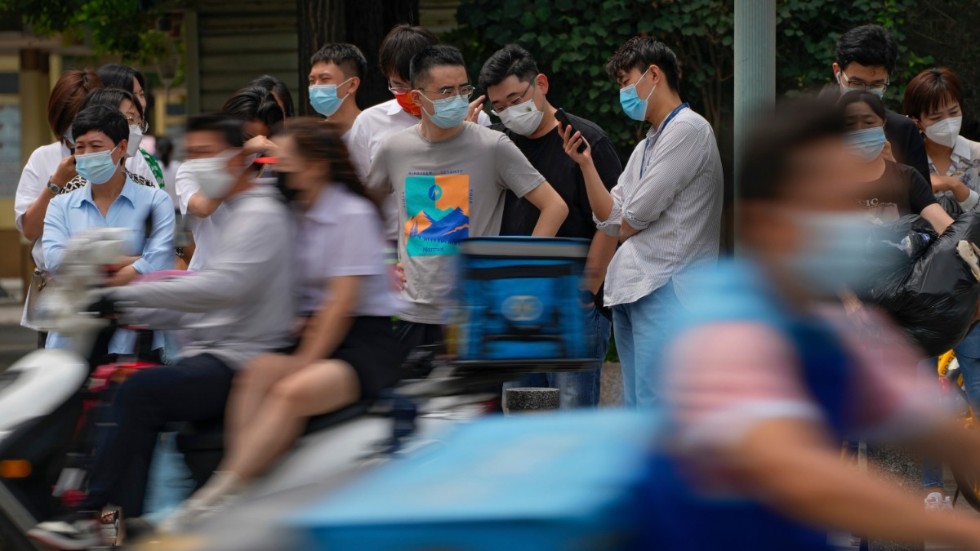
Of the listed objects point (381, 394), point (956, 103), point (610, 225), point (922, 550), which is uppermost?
point (956, 103)

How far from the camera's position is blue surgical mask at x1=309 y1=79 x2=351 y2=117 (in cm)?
806

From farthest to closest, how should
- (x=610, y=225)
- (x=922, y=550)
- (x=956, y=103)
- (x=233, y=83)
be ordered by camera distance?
(x=233, y=83), (x=956, y=103), (x=610, y=225), (x=922, y=550)

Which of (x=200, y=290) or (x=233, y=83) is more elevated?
(x=233, y=83)

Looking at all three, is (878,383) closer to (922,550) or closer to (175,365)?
(175,365)

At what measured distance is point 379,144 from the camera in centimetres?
739

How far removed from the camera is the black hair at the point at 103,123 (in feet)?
23.0

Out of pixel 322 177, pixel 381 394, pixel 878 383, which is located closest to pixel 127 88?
pixel 322 177

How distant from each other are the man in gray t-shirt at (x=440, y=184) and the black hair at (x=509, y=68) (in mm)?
395

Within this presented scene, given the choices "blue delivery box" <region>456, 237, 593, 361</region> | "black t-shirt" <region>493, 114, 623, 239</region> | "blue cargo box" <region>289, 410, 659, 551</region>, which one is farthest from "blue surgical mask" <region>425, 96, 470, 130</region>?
"blue cargo box" <region>289, 410, 659, 551</region>

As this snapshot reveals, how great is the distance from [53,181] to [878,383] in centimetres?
515

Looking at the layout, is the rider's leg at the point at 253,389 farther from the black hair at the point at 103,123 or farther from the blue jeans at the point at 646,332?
the black hair at the point at 103,123

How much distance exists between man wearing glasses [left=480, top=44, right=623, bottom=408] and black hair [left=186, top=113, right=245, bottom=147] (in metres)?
1.71

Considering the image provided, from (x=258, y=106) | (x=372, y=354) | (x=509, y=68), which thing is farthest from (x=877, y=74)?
(x=372, y=354)

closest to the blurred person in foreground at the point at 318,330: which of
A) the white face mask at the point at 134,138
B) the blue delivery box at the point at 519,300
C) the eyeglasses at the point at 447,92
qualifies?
the blue delivery box at the point at 519,300
